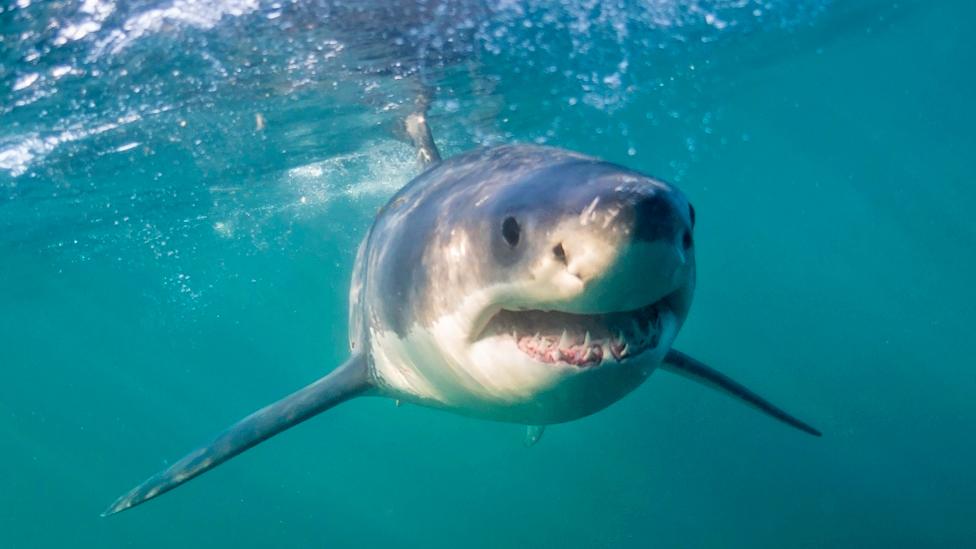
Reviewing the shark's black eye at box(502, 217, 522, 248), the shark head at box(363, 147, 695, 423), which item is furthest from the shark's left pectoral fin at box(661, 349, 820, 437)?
the shark's black eye at box(502, 217, 522, 248)

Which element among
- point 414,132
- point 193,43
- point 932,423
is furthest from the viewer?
point 932,423

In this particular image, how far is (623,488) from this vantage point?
22.9 m

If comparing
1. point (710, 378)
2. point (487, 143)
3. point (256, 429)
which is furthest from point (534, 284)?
point (487, 143)

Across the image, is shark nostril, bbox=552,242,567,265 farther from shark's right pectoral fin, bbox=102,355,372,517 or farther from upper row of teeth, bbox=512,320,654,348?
shark's right pectoral fin, bbox=102,355,372,517

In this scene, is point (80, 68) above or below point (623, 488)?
above

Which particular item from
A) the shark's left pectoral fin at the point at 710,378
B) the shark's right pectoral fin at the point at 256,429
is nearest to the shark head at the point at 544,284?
the shark's right pectoral fin at the point at 256,429

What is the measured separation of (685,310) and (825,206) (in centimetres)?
9050

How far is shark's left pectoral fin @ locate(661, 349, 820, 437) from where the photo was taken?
17.3 ft

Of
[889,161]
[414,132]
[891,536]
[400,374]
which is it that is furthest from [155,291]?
[889,161]

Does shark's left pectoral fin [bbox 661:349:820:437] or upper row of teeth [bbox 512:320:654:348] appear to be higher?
upper row of teeth [bbox 512:320:654:348]

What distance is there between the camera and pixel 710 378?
18.0 feet

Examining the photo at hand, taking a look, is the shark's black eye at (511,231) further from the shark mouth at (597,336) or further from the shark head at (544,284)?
the shark mouth at (597,336)

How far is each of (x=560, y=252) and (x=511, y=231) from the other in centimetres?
32

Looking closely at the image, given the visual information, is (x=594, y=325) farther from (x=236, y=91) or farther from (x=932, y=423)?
(x=932, y=423)
